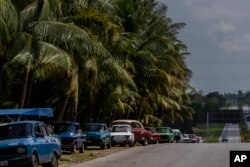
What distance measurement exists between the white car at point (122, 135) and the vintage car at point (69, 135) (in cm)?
812

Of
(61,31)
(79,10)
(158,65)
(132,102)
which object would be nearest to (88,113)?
(132,102)

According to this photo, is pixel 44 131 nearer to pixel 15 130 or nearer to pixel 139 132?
pixel 15 130

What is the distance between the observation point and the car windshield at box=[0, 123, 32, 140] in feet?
60.4

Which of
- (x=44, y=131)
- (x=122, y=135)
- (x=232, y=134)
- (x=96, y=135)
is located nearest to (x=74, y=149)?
(x=96, y=135)

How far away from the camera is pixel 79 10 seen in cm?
3209

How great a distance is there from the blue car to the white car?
1775cm

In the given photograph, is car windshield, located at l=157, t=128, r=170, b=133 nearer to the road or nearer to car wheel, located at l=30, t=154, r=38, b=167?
car wheel, located at l=30, t=154, r=38, b=167

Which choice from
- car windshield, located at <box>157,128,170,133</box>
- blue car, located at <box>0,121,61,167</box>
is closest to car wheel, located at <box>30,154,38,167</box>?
blue car, located at <box>0,121,61,167</box>

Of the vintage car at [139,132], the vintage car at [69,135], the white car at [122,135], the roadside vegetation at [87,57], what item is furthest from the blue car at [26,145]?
the vintage car at [139,132]

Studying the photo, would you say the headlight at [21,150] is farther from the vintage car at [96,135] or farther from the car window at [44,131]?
the vintage car at [96,135]

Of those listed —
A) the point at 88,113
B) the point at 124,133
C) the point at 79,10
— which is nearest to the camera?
the point at 79,10

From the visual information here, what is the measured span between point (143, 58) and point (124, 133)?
11811 mm

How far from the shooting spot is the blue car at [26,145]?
17.5 meters

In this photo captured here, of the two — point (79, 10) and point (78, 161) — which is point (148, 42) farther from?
point (78, 161)
